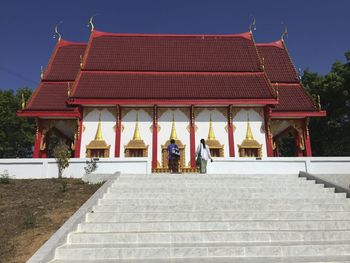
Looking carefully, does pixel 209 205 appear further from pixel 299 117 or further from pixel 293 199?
pixel 299 117

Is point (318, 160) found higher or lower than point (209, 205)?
higher

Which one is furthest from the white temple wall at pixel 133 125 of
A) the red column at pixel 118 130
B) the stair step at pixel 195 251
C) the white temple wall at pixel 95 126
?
the stair step at pixel 195 251

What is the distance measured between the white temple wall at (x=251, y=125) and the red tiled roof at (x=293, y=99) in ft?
3.09

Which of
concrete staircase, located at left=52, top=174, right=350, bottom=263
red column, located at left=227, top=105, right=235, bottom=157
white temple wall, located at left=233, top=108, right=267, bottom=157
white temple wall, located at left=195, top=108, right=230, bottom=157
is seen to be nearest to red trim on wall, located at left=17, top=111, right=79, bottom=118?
white temple wall, located at left=195, top=108, right=230, bottom=157

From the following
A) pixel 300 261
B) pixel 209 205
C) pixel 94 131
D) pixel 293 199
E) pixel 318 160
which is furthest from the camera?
pixel 94 131

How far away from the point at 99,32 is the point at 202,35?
6.16 meters

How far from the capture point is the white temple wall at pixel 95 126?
17094mm

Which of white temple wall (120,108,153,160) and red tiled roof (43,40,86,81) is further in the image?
red tiled roof (43,40,86,81)

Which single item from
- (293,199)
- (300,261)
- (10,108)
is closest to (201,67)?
(293,199)

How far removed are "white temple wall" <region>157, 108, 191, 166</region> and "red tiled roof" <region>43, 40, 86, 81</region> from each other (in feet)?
18.7

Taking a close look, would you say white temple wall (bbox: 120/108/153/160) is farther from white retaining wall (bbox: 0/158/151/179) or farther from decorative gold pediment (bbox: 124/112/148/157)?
white retaining wall (bbox: 0/158/151/179)

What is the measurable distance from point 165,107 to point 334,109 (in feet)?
48.7

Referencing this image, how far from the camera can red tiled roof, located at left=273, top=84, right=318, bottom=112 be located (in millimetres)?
17875

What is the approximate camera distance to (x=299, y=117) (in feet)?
58.9
